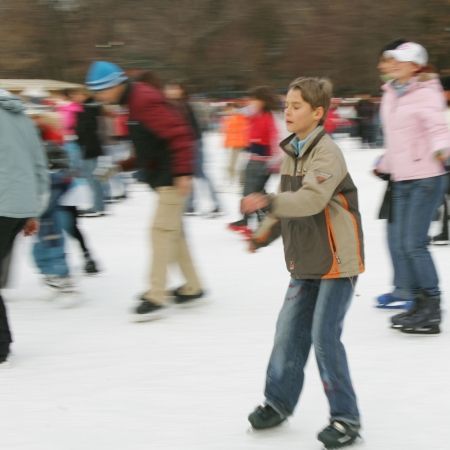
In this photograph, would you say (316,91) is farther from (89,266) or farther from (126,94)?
(89,266)

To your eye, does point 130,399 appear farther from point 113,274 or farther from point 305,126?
point 113,274


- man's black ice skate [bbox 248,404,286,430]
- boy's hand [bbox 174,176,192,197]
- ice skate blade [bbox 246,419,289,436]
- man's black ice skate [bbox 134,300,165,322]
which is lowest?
man's black ice skate [bbox 134,300,165,322]

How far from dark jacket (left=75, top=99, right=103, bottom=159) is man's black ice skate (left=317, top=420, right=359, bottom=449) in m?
6.64

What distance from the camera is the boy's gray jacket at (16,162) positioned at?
4.86m

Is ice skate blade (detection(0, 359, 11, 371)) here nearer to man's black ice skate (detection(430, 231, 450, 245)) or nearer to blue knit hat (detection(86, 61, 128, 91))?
blue knit hat (detection(86, 61, 128, 91))

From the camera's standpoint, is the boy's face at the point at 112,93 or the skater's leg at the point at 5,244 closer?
the skater's leg at the point at 5,244

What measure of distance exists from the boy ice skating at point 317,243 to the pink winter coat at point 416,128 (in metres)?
1.78

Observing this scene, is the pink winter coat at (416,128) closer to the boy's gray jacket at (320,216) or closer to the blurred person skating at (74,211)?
the boy's gray jacket at (320,216)

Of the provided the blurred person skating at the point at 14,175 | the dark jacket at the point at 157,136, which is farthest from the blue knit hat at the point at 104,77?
the blurred person skating at the point at 14,175

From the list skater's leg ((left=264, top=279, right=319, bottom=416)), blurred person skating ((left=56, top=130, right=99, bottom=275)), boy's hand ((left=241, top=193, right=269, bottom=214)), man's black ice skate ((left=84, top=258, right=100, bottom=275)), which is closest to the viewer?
boy's hand ((left=241, top=193, right=269, bottom=214))

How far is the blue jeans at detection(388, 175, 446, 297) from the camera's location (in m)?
5.27

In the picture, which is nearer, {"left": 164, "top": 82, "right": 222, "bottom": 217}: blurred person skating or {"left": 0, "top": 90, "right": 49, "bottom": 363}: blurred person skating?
{"left": 0, "top": 90, "right": 49, "bottom": 363}: blurred person skating

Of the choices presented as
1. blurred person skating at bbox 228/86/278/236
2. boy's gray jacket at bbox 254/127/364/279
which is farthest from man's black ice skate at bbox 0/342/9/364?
blurred person skating at bbox 228/86/278/236

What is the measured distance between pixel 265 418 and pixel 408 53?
239 centimetres
